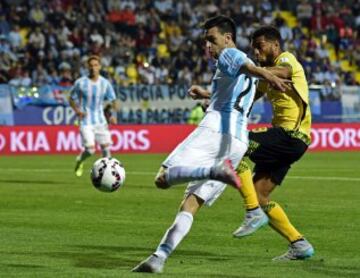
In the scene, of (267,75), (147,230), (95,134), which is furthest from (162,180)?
(95,134)

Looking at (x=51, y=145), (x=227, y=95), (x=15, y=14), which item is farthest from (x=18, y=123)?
(x=227, y=95)

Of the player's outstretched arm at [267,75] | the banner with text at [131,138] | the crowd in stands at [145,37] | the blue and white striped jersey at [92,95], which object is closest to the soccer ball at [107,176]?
the player's outstretched arm at [267,75]

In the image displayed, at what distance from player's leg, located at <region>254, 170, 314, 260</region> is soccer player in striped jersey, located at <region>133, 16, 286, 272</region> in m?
1.15

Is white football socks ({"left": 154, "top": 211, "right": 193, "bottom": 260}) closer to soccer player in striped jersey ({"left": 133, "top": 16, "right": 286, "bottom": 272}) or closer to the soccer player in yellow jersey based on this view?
soccer player in striped jersey ({"left": 133, "top": 16, "right": 286, "bottom": 272})

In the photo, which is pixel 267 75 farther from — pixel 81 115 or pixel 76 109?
pixel 81 115

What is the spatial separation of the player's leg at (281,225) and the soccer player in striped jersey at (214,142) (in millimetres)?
1151

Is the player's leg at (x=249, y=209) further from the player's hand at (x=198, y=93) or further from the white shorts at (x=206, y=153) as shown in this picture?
the player's hand at (x=198, y=93)

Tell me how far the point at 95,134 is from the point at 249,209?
46.3 feet

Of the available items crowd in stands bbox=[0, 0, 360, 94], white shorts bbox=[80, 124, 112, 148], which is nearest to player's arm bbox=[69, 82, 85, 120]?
white shorts bbox=[80, 124, 112, 148]

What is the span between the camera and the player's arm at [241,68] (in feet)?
31.8

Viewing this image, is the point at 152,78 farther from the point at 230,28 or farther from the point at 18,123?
the point at 230,28

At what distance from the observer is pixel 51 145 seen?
36188mm

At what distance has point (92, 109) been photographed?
2522cm

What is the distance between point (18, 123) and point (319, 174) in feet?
42.5
